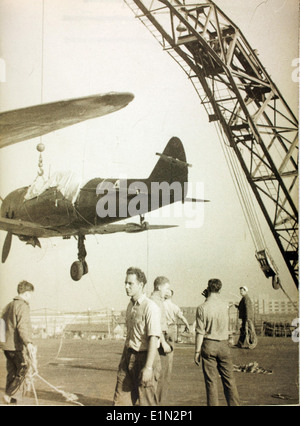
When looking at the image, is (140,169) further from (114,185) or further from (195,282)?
(195,282)

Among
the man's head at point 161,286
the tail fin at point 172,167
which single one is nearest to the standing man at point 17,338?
the man's head at point 161,286

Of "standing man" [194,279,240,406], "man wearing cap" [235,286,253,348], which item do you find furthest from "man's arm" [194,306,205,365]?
"man wearing cap" [235,286,253,348]

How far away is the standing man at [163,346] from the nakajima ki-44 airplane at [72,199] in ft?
3.94

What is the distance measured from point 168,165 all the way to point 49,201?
1774 mm

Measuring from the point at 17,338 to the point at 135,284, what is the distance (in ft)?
6.08

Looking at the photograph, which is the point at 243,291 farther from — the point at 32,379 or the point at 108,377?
the point at 32,379

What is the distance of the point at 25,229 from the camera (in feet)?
21.9

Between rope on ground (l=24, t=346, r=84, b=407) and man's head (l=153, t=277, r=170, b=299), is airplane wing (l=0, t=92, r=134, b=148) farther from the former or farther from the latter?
rope on ground (l=24, t=346, r=84, b=407)

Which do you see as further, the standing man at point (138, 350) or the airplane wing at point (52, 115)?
the airplane wing at point (52, 115)

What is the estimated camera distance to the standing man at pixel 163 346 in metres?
5.39

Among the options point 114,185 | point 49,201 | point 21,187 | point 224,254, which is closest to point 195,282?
point 224,254

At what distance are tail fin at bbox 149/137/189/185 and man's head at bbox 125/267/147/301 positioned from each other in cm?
172

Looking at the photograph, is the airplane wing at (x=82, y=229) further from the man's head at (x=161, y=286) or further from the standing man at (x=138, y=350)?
the standing man at (x=138, y=350)

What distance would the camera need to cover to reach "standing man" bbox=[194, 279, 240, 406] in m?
5.25
